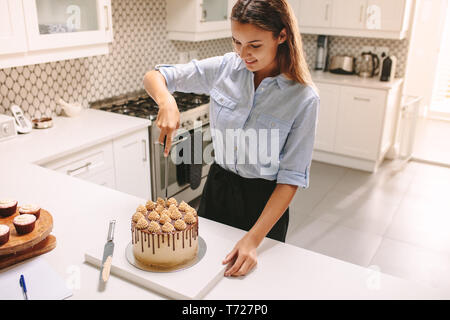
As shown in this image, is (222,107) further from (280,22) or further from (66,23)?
(66,23)

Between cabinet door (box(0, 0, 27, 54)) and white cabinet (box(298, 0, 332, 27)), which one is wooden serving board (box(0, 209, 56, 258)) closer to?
cabinet door (box(0, 0, 27, 54))

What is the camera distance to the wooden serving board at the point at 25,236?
115 centimetres

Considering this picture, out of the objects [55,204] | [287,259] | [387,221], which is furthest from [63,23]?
[387,221]

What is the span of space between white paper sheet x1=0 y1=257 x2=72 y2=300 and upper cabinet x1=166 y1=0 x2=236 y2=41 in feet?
8.29

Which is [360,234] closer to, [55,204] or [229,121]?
[229,121]

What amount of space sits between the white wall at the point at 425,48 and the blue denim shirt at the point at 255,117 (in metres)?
3.30

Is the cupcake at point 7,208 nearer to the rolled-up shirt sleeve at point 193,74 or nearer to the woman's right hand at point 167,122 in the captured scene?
the woman's right hand at point 167,122

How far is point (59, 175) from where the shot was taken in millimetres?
1768

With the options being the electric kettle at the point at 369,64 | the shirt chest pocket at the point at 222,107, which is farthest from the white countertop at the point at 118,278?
the electric kettle at the point at 369,64

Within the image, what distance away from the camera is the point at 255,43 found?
126 centimetres

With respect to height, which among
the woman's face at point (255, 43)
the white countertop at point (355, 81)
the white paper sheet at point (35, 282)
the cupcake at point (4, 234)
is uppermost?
the woman's face at point (255, 43)

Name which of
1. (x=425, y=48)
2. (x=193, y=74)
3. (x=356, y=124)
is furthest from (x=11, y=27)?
(x=425, y=48)

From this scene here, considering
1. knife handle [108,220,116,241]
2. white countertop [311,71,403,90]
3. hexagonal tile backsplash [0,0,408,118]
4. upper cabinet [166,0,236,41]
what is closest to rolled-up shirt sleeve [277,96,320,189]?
knife handle [108,220,116,241]
